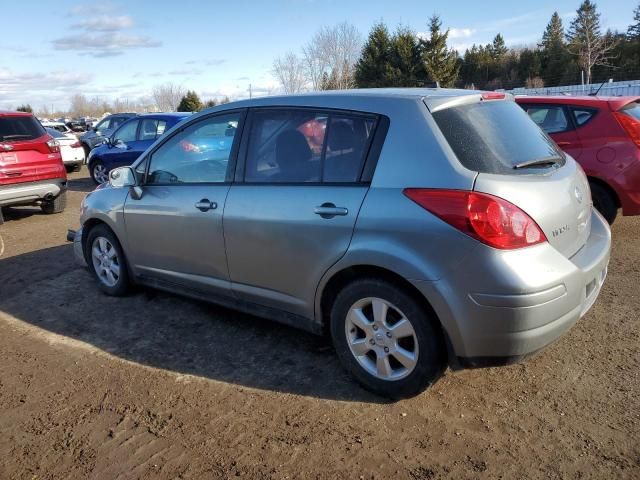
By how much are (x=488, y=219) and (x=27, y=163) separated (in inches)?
315

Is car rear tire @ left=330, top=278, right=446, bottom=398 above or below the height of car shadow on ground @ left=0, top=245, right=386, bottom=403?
above

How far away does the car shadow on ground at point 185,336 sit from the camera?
3.45 metres

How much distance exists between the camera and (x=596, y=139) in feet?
19.2

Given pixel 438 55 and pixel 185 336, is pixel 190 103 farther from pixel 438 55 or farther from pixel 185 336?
pixel 185 336

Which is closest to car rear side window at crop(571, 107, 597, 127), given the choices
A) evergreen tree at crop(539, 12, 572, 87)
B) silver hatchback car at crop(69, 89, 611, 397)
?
silver hatchback car at crop(69, 89, 611, 397)

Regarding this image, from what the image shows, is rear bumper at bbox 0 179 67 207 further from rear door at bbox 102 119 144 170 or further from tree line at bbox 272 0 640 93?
tree line at bbox 272 0 640 93

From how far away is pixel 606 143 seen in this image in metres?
5.78

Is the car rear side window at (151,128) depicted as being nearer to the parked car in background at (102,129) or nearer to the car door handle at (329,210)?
the parked car in background at (102,129)

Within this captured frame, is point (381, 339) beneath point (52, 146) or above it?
beneath

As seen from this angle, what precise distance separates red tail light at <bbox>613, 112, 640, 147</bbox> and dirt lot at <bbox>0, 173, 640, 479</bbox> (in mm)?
2014

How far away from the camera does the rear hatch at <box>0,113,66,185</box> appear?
8164 mm

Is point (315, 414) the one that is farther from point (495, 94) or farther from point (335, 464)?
point (495, 94)

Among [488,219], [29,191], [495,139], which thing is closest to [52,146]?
[29,191]

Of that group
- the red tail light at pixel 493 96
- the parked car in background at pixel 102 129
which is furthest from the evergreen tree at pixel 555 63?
the red tail light at pixel 493 96
